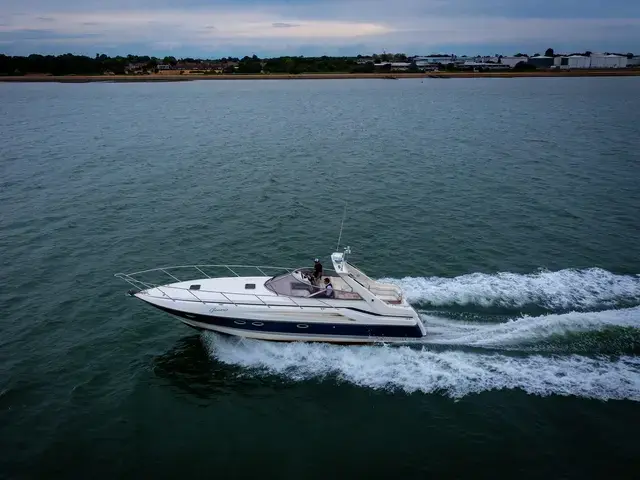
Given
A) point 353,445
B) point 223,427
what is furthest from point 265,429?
point 353,445

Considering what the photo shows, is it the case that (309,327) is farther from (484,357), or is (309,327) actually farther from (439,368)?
(484,357)

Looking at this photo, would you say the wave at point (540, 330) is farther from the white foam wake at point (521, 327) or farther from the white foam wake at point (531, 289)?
the white foam wake at point (531, 289)

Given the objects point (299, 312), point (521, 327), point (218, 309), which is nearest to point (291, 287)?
point (299, 312)

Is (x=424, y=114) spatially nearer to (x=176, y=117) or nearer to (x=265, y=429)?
(x=176, y=117)

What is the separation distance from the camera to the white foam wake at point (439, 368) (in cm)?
1931

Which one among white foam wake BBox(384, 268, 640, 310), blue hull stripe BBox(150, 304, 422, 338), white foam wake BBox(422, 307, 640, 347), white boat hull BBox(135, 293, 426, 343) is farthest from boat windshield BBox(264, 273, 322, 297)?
white foam wake BBox(384, 268, 640, 310)

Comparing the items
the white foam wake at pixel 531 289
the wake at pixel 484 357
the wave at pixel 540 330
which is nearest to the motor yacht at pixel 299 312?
the wake at pixel 484 357

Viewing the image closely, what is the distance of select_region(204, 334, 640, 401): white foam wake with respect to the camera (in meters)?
19.3

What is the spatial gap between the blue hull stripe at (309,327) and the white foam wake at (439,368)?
0.63 meters

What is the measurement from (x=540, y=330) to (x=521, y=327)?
0.77 meters

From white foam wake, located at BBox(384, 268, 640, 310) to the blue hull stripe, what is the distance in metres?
3.58

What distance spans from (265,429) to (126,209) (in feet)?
86.0

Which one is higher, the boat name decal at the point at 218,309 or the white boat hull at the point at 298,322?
the boat name decal at the point at 218,309

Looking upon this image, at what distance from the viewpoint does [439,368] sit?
2027 cm
